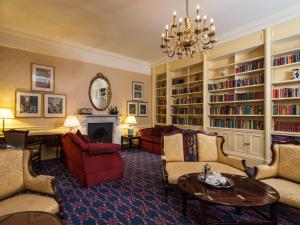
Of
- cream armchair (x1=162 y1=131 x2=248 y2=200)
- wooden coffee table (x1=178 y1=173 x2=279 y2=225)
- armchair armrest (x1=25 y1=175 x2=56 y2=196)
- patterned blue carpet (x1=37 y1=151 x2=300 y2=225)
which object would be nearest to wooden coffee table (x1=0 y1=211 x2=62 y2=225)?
armchair armrest (x1=25 y1=175 x2=56 y2=196)

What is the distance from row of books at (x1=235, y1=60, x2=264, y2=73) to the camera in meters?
4.43

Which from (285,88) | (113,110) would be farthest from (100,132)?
(285,88)

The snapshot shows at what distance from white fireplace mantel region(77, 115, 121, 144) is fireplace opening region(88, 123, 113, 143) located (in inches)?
4.5

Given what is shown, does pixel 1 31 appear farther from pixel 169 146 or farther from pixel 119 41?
pixel 169 146

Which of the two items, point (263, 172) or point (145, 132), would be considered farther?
point (145, 132)

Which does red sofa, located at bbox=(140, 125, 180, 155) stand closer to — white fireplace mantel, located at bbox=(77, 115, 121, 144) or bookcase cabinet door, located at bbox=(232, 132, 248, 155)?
white fireplace mantel, located at bbox=(77, 115, 121, 144)

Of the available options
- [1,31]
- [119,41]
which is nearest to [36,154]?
[1,31]

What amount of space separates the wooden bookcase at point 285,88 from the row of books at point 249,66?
0.95 feet

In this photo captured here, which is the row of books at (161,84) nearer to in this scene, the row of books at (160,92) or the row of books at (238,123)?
the row of books at (160,92)

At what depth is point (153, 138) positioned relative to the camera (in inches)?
237

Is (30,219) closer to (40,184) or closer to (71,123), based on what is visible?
(40,184)

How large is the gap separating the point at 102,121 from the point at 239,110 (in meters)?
4.17

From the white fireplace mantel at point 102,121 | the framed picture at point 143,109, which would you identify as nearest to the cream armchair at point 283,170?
the white fireplace mantel at point 102,121

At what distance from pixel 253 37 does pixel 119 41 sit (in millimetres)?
3543
